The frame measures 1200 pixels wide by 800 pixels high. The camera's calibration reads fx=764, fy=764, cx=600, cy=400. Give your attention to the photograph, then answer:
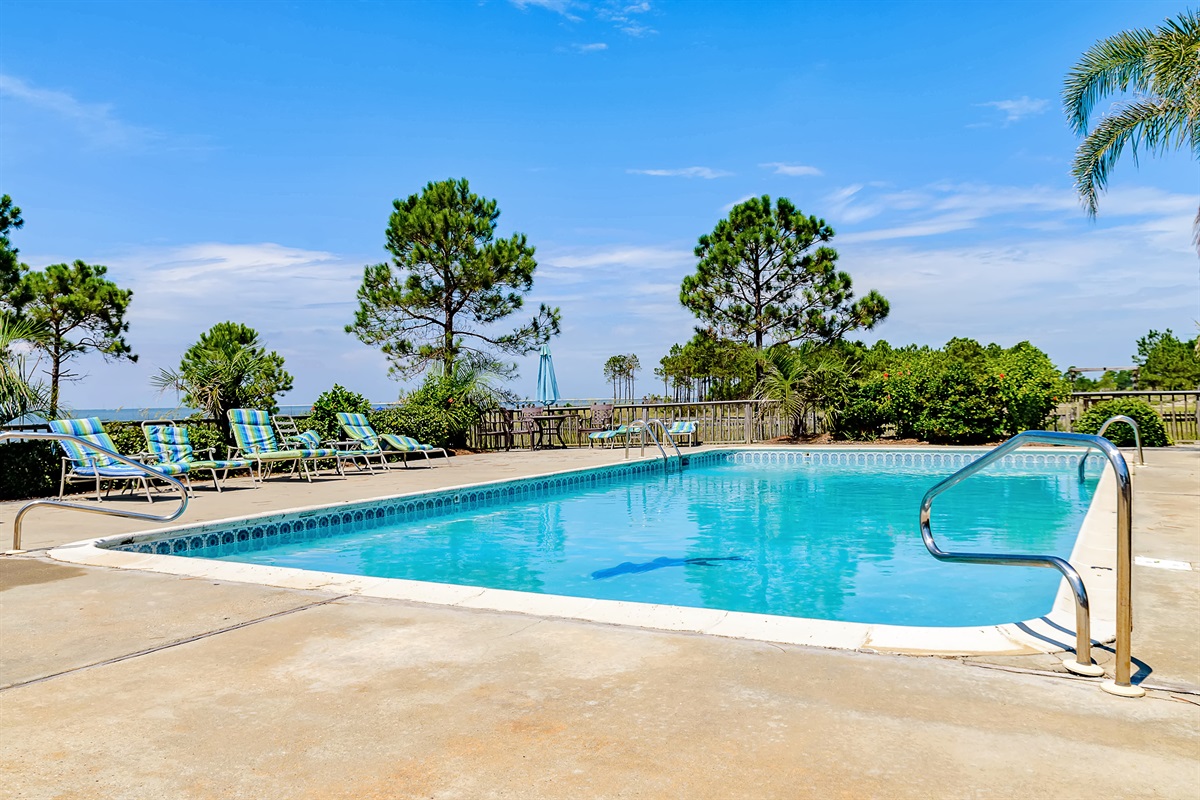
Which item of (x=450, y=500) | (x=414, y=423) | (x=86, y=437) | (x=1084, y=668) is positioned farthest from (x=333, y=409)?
(x=1084, y=668)

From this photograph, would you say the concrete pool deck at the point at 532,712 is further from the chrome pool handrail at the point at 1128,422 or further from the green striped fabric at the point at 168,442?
the green striped fabric at the point at 168,442

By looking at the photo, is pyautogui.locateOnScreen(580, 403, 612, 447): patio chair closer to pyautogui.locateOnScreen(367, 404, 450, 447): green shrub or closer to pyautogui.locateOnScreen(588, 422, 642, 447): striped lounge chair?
pyautogui.locateOnScreen(588, 422, 642, 447): striped lounge chair

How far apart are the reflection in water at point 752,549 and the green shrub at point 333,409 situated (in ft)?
19.1

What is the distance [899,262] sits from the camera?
83.9 ft

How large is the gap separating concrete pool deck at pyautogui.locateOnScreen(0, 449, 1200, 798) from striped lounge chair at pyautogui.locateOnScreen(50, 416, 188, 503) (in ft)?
17.5

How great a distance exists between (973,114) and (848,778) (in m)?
20.2

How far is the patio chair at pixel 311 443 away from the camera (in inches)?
487

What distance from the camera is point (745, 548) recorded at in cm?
738

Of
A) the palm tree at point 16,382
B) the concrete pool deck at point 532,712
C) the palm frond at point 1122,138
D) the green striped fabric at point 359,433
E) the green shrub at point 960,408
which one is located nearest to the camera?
the concrete pool deck at point 532,712

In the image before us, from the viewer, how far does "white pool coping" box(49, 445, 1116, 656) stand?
306 centimetres

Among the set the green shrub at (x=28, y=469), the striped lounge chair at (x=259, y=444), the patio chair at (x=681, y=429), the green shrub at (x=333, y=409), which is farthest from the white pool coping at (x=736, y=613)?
the patio chair at (x=681, y=429)

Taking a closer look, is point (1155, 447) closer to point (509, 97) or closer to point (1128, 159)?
point (1128, 159)

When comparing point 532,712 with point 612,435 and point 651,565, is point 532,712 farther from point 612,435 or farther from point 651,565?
point 612,435

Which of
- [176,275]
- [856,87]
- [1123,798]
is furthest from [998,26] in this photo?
[176,275]
